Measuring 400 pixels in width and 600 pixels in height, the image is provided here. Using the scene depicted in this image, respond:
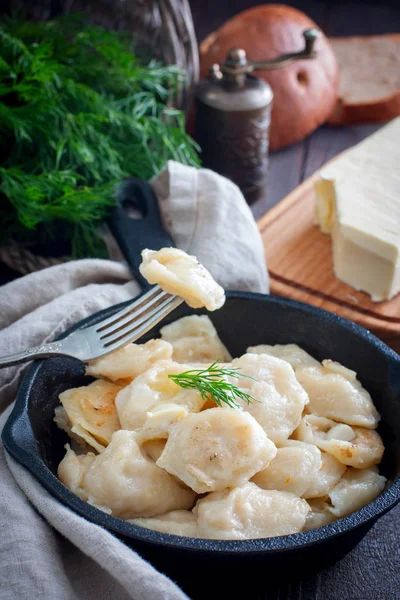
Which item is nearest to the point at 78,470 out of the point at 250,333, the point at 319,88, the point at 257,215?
the point at 250,333

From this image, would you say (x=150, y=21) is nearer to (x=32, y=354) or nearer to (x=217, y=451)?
(x=32, y=354)

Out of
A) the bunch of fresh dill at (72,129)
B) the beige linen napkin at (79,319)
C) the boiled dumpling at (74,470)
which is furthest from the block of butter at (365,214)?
the boiled dumpling at (74,470)

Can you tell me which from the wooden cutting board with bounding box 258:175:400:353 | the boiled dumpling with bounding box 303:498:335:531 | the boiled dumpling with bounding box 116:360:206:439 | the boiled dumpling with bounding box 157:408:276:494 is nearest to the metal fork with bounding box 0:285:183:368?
the boiled dumpling with bounding box 116:360:206:439

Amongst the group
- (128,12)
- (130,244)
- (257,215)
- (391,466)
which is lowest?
(257,215)

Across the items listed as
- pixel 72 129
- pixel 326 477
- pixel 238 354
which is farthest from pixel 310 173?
pixel 326 477

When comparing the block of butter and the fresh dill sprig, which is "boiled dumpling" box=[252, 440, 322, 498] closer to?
the fresh dill sprig

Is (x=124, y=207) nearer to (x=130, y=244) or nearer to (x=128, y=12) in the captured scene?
(x=130, y=244)

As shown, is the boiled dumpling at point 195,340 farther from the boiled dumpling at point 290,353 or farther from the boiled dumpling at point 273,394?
the boiled dumpling at point 273,394
